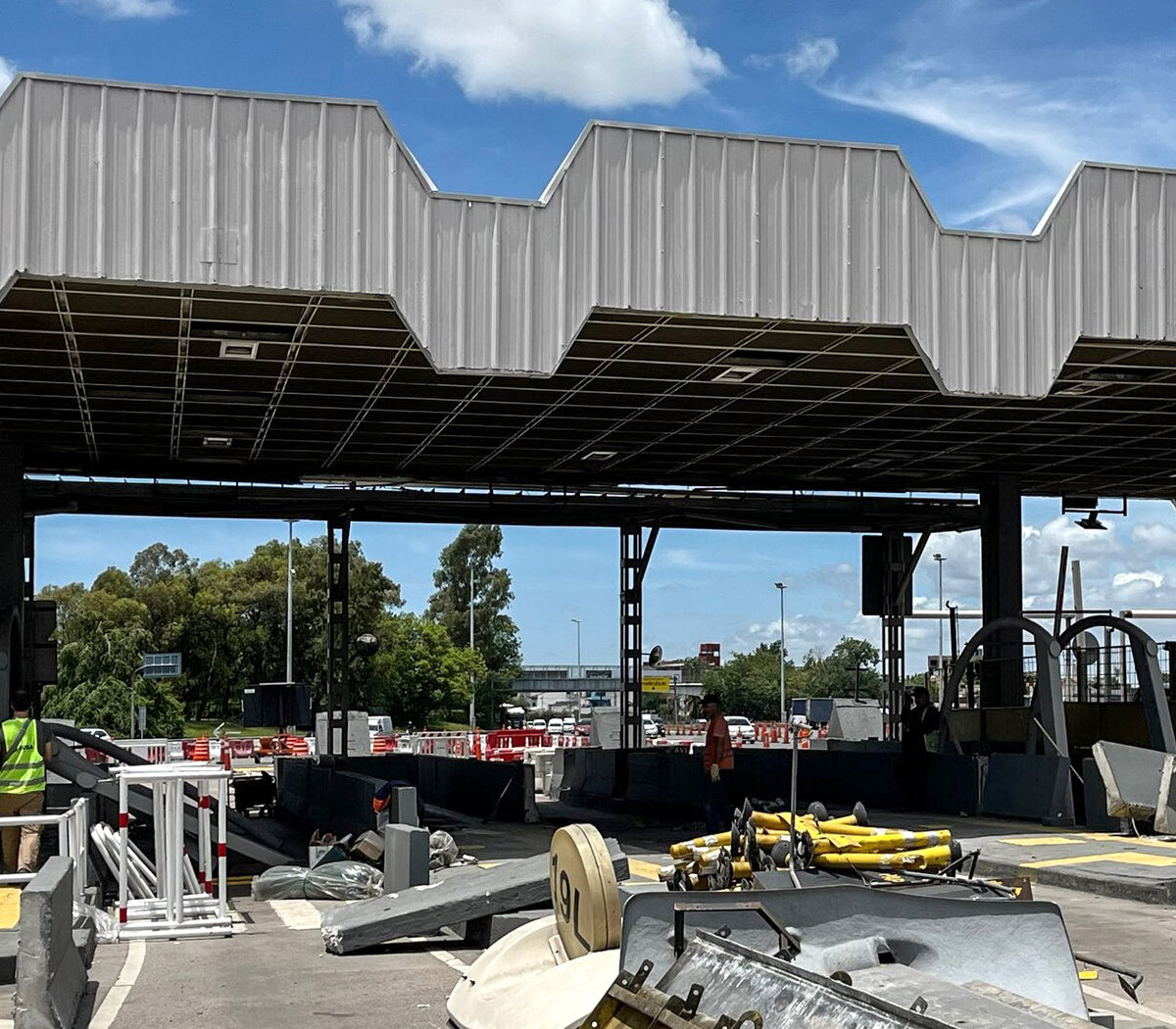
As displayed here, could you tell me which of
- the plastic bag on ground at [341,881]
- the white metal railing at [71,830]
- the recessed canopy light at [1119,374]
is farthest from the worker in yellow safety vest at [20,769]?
the recessed canopy light at [1119,374]

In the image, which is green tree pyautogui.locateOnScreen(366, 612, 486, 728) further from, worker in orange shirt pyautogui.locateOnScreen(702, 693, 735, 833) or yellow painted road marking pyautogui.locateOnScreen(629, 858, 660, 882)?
yellow painted road marking pyautogui.locateOnScreen(629, 858, 660, 882)

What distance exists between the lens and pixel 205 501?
Answer: 104ft

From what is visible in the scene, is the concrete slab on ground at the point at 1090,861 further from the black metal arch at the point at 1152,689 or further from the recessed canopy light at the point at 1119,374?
the recessed canopy light at the point at 1119,374

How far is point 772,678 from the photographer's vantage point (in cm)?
15425

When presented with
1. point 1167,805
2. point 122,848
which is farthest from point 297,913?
point 1167,805

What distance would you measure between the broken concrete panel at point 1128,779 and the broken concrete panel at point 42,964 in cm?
1593

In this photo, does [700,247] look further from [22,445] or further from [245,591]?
[245,591]

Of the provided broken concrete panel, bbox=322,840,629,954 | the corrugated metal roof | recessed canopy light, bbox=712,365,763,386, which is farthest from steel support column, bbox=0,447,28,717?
broken concrete panel, bbox=322,840,629,954

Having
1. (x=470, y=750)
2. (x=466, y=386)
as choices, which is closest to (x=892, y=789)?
(x=466, y=386)

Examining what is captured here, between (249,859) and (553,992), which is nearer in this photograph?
(553,992)

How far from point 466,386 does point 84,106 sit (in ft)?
24.6

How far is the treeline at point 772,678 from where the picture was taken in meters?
148

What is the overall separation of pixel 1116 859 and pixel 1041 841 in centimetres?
242

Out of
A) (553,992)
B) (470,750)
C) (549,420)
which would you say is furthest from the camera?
(470,750)
